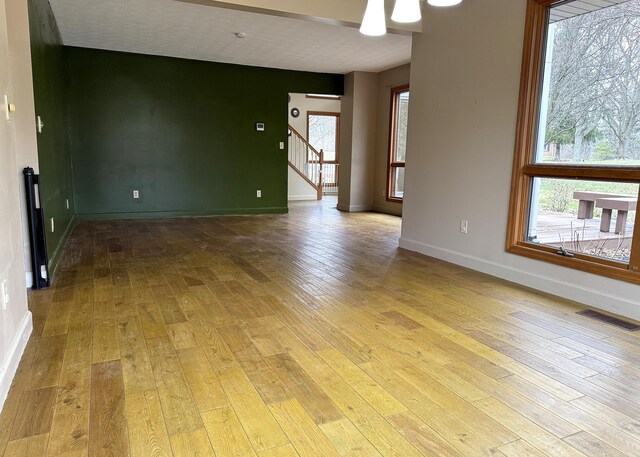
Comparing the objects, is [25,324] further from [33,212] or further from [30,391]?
[33,212]

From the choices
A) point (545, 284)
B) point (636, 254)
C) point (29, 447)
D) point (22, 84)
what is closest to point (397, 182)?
point (545, 284)

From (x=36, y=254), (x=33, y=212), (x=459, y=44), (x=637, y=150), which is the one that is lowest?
(x=36, y=254)

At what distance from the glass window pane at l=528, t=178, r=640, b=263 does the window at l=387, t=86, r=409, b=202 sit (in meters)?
3.96

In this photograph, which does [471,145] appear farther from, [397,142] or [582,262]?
[397,142]

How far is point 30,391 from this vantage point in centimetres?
177

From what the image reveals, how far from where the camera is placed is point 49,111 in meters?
4.18

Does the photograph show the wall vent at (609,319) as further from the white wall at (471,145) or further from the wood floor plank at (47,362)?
the wood floor plank at (47,362)

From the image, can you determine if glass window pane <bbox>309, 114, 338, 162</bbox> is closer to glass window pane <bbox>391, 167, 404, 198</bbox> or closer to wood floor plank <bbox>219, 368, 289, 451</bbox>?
glass window pane <bbox>391, 167, 404, 198</bbox>

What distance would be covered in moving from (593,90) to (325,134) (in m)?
8.93

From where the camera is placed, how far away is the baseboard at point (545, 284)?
2805 mm

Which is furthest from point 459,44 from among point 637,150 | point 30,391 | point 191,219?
point 191,219

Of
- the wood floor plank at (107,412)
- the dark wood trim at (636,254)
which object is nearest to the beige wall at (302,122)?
the dark wood trim at (636,254)

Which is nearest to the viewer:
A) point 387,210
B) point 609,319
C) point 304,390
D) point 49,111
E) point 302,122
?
point 304,390

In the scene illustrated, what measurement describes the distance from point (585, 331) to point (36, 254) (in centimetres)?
367
